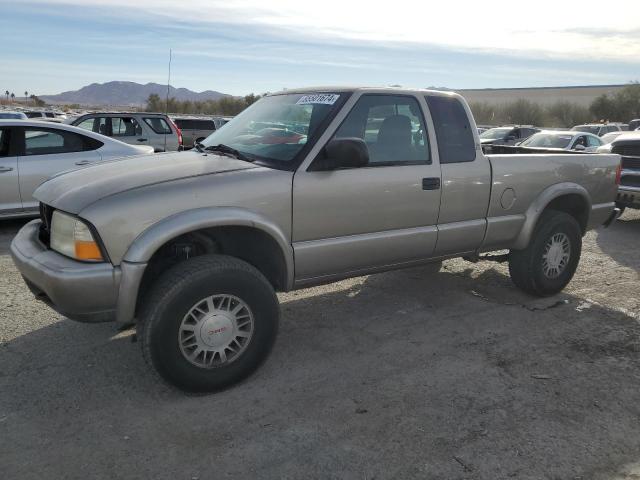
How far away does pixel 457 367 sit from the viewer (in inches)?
156

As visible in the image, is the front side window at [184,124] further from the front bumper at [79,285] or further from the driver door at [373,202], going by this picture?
the front bumper at [79,285]

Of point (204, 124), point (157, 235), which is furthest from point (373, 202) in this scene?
point (204, 124)

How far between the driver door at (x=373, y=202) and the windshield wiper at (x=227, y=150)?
0.50 m

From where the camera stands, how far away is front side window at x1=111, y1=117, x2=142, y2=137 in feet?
44.7

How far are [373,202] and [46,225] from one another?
2.26m

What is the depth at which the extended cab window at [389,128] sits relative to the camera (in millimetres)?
4137

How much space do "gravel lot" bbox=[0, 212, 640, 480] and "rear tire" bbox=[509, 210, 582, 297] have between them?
0.73ft

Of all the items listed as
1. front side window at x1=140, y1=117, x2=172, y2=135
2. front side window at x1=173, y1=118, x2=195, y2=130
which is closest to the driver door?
front side window at x1=140, y1=117, x2=172, y2=135

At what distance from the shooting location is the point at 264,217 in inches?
142

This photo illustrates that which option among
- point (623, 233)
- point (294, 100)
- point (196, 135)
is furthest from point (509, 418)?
point (196, 135)

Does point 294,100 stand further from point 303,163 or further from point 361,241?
point 361,241

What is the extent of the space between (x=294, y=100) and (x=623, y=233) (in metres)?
6.41

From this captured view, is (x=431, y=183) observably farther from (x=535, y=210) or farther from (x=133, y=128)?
(x=133, y=128)

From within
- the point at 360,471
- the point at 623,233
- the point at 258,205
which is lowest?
the point at 360,471
